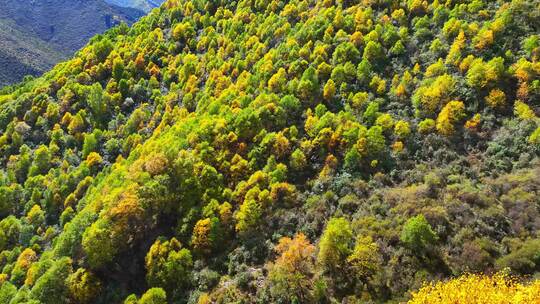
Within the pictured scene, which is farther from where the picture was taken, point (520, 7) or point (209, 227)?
point (520, 7)

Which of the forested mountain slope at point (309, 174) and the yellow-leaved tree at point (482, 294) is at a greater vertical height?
the yellow-leaved tree at point (482, 294)

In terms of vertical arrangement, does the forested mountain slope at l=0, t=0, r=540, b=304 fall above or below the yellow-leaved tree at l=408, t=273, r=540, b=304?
below

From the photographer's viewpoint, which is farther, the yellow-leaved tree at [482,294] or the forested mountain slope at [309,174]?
the forested mountain slope at [309,174]

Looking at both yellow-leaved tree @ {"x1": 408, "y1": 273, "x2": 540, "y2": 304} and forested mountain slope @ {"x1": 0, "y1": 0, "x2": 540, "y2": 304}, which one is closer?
yellow-leaved tree @ {"x1": 408, "y1": 273, "x2": 540, "y2": 304}

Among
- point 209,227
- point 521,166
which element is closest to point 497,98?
point 521,166

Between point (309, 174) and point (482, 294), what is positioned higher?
point (482, 294)

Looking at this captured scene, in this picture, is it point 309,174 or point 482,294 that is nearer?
point 482,294

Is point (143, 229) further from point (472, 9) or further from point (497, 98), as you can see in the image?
point (472, 9)

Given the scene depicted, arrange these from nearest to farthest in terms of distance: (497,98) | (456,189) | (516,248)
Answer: (516,248) < (456,189) < (497,98)
